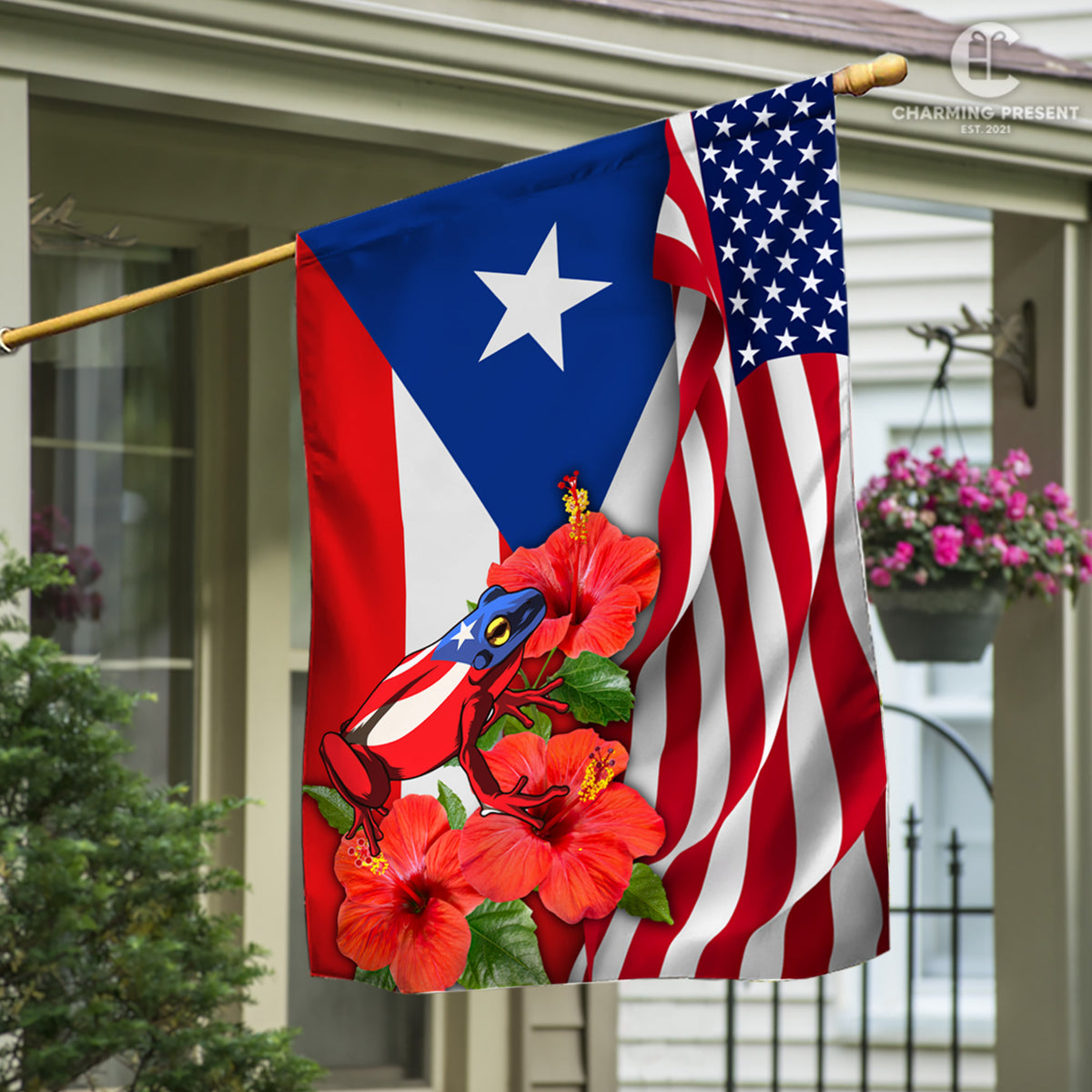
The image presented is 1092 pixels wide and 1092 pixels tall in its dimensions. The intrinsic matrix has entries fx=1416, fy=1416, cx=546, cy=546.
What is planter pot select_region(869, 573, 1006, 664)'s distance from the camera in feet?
12.7

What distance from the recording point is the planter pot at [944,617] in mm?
3877

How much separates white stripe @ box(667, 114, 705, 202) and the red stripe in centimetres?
51

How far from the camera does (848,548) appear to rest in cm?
192

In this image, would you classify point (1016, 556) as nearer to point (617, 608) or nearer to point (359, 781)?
point (617, 608)

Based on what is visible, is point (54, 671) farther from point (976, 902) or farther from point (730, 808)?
point (976, 902)

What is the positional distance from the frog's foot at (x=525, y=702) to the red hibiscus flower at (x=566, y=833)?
31mm

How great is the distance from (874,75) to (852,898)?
1.07 metres

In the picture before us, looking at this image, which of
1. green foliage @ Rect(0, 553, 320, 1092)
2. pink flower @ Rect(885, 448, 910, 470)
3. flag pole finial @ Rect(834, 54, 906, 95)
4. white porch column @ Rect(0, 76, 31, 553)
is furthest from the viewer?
pink flower @ Rect(885, 448, 910, 470)

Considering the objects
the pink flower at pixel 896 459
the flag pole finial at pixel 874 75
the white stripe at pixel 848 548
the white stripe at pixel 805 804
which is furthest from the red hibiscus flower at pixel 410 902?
the pink flower at pixel 896 459

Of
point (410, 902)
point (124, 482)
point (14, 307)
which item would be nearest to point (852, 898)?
point (410, 902)

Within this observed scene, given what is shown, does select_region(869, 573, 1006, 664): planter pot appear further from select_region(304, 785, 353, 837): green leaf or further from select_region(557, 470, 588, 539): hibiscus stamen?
select_region(304, 785, 353, 837): green leaf

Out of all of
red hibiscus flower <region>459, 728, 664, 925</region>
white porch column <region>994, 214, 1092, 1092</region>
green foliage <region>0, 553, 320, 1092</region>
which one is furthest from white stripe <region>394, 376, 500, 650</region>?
white porch column <region>994, 214, 1092, 1092</region>

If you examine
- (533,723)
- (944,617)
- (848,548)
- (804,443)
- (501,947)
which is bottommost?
(501,947)

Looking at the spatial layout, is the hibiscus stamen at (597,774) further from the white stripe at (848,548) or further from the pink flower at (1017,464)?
the pink flower at (1017,464)
